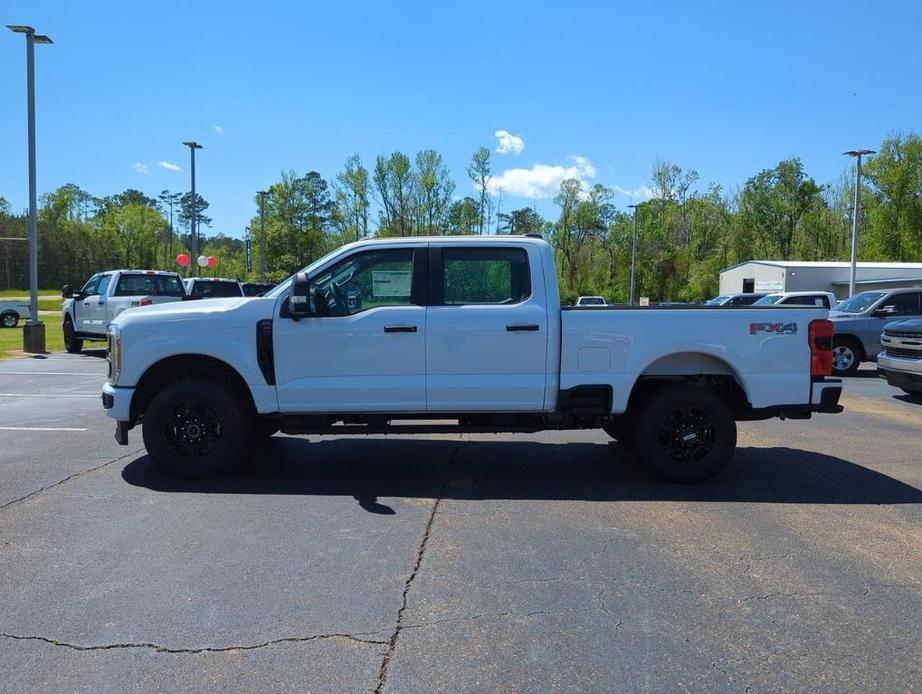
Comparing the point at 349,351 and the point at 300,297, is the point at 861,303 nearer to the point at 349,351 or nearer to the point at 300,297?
the point at 349,351

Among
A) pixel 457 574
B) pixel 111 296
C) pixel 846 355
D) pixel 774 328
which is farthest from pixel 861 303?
pixel 111 296

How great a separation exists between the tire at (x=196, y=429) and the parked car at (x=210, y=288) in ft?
50.7

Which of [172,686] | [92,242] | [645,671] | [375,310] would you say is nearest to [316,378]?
[375,310]

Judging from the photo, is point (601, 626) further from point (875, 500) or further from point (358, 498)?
point (875, 500)

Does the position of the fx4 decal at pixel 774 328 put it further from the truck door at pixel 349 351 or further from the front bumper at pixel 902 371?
the front bumper at pixel 902 371

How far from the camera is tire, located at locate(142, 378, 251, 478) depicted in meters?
6.41

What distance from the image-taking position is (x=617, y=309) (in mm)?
6320

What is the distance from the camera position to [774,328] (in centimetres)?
634

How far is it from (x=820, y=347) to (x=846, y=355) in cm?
1093

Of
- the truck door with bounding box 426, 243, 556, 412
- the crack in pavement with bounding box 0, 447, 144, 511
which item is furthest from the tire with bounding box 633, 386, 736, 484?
the crack in pavement with bounding box 0, 447, 144, 511

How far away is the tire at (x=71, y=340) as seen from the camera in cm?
1969

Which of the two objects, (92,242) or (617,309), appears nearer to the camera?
(617,309)

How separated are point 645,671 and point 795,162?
75.6 m

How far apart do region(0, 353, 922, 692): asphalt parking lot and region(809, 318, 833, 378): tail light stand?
1042mm
